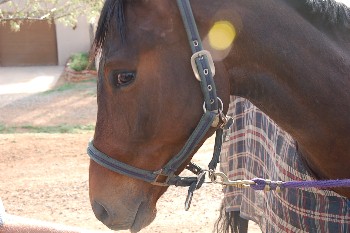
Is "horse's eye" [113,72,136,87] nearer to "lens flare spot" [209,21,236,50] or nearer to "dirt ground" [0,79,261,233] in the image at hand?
"lens flare spot" [209,21,236,50]

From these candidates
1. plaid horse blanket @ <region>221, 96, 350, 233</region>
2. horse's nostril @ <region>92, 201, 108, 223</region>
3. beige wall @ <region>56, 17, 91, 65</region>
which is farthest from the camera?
beige wall @ <region>56, 17, 91, 65</region>

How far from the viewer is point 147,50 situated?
5.69 feet

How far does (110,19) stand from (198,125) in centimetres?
47

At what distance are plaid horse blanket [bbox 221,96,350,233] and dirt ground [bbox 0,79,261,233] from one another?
4.08 feet

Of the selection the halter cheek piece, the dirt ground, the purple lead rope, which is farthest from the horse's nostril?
the dirt ground

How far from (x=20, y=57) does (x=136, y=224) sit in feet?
65.5

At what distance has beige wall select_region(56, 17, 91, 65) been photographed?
19.2 metres

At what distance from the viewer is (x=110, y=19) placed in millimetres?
1770

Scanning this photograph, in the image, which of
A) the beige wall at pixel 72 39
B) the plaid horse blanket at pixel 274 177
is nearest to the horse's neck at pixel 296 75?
the plaid horse blanket at pixel 274 177

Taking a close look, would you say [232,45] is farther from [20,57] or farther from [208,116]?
[20,57]

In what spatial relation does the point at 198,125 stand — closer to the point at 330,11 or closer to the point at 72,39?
the point at 330,11

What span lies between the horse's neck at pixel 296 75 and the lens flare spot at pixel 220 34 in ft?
0.13

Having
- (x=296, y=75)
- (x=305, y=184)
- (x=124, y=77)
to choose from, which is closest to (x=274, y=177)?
(x=305, y=184)

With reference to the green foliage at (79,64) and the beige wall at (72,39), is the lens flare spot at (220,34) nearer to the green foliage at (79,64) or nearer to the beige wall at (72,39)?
the green foliage at (79,64)
